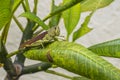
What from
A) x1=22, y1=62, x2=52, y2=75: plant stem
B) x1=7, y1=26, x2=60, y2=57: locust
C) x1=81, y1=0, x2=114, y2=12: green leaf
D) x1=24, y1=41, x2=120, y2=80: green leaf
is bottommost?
x1=22, y1=62, x2=52, y2=75: plant stem

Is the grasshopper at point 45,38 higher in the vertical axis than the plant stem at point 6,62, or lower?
higher

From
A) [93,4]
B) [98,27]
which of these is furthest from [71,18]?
[98,27]

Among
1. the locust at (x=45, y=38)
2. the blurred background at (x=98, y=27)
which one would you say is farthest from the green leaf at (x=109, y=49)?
the blurred background at (x=98, y=27)

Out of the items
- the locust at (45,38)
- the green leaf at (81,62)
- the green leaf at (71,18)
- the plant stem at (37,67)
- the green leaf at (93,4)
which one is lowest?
the plant stem at (37,67)

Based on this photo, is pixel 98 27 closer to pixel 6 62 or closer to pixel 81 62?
pixel 6 62

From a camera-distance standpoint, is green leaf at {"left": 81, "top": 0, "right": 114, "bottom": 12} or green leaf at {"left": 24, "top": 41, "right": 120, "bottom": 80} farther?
green leaf at {"left": 81, "top": 0, "right": 114, "bottom": 12}

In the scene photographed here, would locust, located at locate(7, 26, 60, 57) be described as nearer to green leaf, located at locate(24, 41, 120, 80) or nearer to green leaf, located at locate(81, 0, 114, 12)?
green leaf, located at locate(24, 41, 120, 80)

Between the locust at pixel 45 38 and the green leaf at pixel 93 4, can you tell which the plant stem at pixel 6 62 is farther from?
the green leaf at pixel 93 4

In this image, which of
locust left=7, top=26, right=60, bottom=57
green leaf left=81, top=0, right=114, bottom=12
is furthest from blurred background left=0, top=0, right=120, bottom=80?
locust left=7, top=26, right=60, bottom=57
